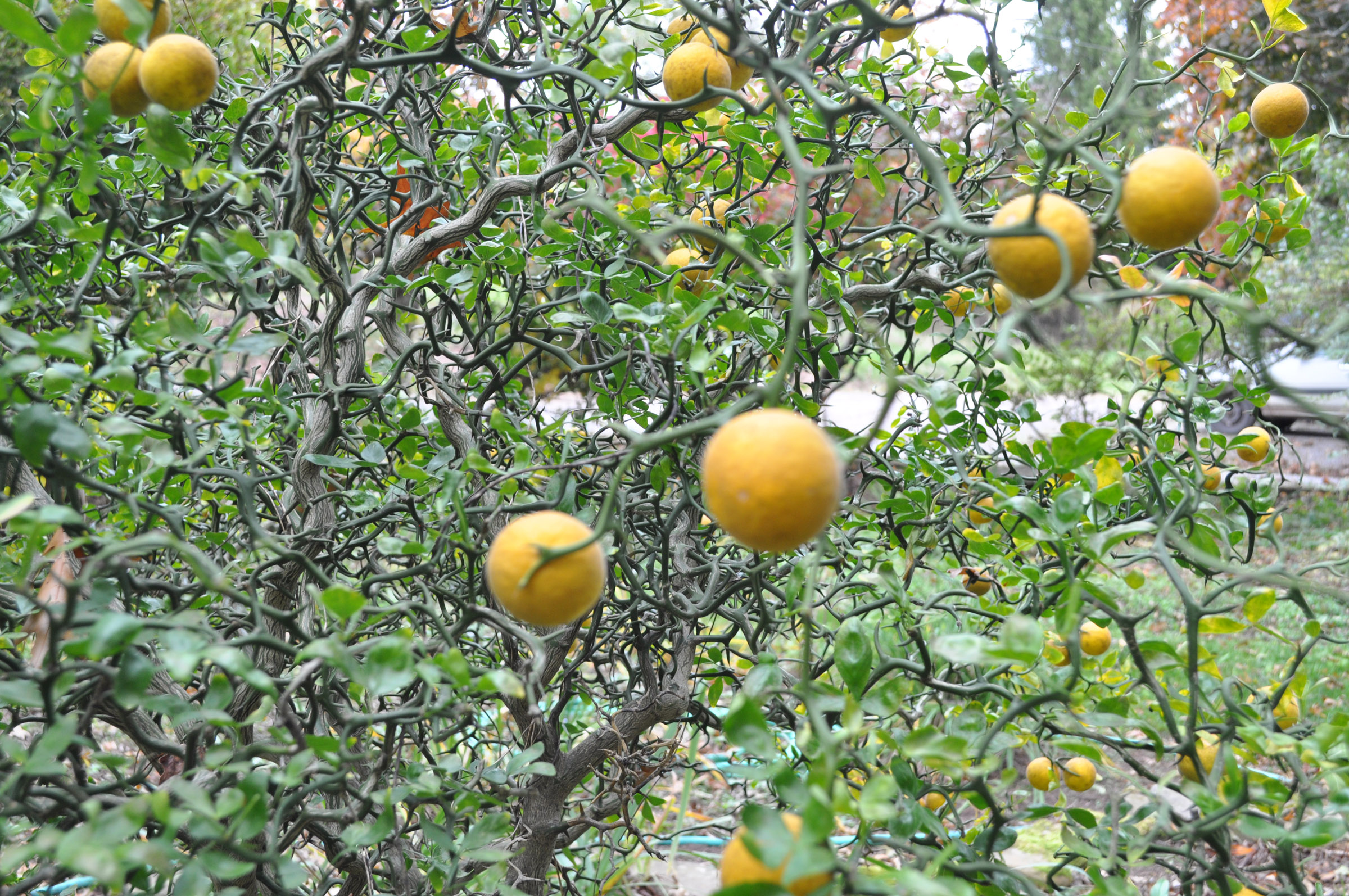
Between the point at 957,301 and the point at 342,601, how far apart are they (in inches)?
40.5

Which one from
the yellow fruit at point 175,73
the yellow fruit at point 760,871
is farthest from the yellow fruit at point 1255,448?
the yellow fruit at point 175,73

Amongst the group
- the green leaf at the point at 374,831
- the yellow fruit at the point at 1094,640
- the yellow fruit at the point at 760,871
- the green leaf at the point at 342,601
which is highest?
the yellow fruit at the point at 1094,640

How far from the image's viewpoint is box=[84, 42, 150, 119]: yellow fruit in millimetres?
675

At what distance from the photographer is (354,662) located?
1.91 feet

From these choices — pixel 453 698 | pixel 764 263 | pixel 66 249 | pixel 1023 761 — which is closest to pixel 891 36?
pixel 764 263

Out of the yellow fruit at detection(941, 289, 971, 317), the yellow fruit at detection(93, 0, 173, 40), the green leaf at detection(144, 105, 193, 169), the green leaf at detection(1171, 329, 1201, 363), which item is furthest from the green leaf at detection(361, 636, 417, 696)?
the yellow fruit at detection(941, 289, 971, 317)

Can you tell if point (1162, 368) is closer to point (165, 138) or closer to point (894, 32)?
point (894, 32)

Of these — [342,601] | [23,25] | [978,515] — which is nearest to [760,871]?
[342,601]

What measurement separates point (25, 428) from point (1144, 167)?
2.37 feet

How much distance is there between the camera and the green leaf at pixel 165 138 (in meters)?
0.65

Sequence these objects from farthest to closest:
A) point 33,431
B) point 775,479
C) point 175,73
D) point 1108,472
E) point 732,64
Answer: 1. point 732,64
2. point 1108,472
3. point 175,73
4. point 33,431
5. point 775,479

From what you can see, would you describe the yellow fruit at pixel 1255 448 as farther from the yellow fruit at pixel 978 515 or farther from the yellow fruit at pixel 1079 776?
the yellow fruit at pixel 1079 776

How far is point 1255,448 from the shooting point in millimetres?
1116

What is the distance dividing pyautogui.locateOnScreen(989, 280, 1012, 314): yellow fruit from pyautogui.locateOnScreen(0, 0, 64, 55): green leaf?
1.04m
